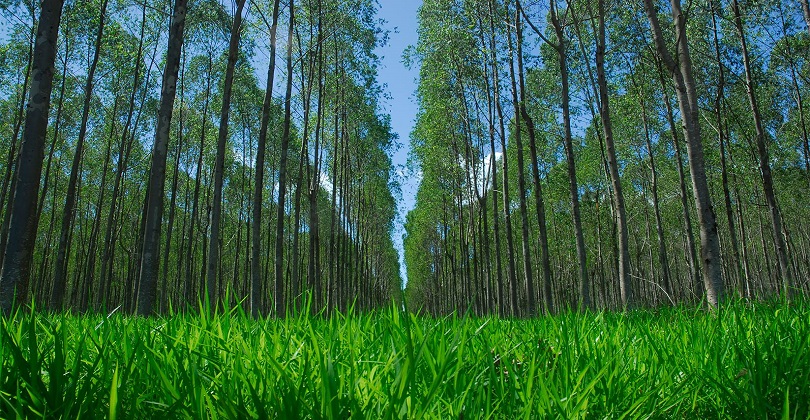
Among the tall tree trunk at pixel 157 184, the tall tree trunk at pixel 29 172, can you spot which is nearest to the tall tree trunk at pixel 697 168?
the tall tree trunk at pixel 29 172

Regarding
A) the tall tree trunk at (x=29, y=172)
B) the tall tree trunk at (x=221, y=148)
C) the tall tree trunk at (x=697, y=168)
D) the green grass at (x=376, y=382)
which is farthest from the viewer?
the tall tree trunk at (x=221, y=148)

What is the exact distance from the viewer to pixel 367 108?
25.5m

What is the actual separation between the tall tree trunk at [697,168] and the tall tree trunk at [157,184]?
8.35 meters

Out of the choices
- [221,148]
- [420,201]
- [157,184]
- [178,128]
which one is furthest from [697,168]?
[420,201]

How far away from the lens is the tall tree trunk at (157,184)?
806 centimetres

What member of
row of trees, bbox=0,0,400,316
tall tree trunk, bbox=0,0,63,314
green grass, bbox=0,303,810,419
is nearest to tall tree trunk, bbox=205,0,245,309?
row of trees, bbox=0,0,400,316

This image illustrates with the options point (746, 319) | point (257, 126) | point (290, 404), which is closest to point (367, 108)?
point (257, 126)

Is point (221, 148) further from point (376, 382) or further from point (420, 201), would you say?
point (420, 201)

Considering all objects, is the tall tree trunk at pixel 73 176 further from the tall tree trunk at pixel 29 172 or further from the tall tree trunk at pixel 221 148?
the tall tree trunk at pixel 29 172

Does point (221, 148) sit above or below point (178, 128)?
below

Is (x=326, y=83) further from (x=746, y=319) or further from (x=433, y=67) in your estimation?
(x=746, y=319)

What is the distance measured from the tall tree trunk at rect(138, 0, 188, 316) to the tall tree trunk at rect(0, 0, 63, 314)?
8.03 feet

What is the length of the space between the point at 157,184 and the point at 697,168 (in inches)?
343

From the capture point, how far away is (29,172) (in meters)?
5.45
